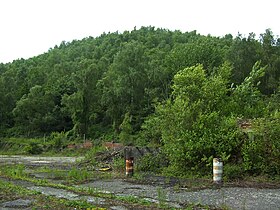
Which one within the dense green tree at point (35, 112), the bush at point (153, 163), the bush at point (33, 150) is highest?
the dense green tree at point (35, 112)

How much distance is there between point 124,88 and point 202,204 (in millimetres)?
50357

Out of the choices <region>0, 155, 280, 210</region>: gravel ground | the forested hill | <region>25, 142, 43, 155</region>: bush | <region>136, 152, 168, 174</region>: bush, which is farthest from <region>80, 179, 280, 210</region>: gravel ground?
the forested hill

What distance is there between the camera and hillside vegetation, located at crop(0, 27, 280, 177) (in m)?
15.7

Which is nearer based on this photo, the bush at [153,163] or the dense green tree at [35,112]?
the bush at [153,163]

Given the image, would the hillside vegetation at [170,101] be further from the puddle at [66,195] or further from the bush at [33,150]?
the bush at [33,150]

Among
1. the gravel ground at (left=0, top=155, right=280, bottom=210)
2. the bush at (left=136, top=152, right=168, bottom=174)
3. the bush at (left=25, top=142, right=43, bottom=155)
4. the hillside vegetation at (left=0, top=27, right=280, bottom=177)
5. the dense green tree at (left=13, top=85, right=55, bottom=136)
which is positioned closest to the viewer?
the gravel ground at (left=0, top=155, right=280, bottom=210)

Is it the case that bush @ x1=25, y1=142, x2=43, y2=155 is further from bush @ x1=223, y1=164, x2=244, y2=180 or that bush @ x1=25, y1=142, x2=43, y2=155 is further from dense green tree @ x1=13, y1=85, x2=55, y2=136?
bush @ x1=223, y1=164, x2=244, y2=180

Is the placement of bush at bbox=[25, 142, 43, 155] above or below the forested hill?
below

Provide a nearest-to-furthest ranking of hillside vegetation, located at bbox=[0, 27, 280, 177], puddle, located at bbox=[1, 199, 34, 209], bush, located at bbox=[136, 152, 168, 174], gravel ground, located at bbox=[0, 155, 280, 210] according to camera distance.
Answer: puddle, located at bbox=[1, 199, 34, 209] → gravel ground, located at bbox=[0, 155, 280, 210] → hillside vegetation, located at bbox=[0, 27, 280, 177] → bush, located at bbox=[136, 152, 168, 174]

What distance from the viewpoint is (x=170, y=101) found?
18.4 meters

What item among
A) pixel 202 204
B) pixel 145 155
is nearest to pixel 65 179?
pixel 145 155

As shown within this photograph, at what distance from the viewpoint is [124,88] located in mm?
59344

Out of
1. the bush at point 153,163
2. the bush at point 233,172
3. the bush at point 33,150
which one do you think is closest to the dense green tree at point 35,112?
the bush at point 33,150

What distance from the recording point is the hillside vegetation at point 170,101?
619 inches
